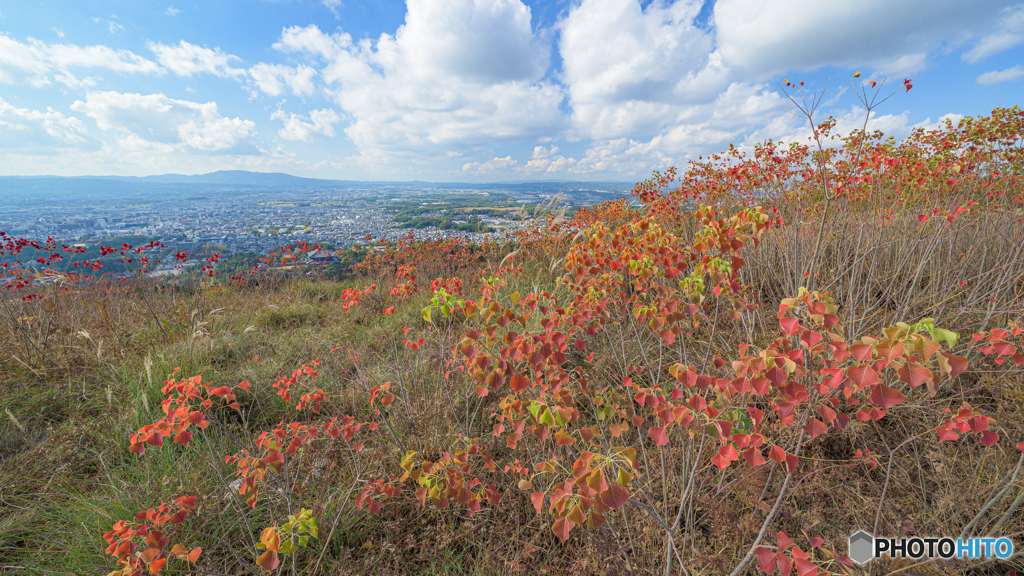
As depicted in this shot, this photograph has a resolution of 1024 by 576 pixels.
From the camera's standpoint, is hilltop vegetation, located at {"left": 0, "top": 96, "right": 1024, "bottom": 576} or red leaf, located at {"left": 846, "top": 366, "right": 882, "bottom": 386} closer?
red leaf, located at {"left": 846, "top": 366, "right": 882, "bottom": 386}

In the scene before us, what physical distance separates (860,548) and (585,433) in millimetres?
1585

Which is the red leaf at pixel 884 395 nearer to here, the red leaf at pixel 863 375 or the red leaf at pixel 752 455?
the red leaf at pixel 863 375

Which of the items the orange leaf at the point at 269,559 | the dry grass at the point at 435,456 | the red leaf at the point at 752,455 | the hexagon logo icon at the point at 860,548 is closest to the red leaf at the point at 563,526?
the red leaf at the point at 752,455

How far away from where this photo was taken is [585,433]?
136 centimetres

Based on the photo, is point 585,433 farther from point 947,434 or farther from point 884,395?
point 947,434

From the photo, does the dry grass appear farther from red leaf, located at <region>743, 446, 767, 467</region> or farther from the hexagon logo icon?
red leaf, located at <region>743, 446, 767, 467</region>

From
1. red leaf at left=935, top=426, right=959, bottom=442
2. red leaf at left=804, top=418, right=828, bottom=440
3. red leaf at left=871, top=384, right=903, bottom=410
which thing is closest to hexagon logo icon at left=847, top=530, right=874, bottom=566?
red leaf at left=935, top=426, right=959, bottom=442

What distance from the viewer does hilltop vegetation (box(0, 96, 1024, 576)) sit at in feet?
4.11

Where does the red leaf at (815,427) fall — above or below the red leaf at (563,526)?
above

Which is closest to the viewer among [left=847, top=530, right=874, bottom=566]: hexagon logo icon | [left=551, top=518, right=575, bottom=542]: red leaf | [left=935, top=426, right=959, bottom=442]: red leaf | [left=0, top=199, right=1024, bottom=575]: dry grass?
[left=551, top=518, right=575, bottom=542]: red leaf

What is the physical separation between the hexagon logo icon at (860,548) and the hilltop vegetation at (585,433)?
10 cm

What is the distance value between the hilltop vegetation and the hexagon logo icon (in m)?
0.10

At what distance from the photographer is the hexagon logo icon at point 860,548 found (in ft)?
5.14

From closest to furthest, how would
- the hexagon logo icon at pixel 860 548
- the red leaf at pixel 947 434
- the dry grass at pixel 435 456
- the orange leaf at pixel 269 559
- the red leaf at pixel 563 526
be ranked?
the red leaf at pixel 563 526, the orange leaf at pixel 269 559, the red leaf at pixel 947 434, the hexagon logo icon at pixel 860 548, the dry grass at pixel 435 456
